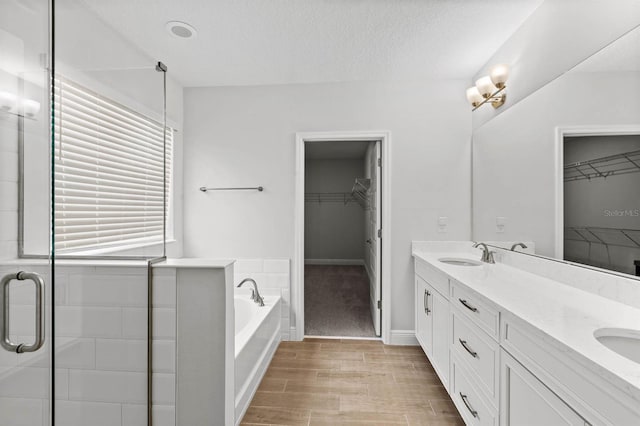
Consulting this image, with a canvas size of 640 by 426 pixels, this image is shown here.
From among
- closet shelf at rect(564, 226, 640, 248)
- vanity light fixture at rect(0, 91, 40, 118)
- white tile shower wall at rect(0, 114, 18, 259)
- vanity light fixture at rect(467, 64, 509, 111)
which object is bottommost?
closet shelf at rect(564, 226, 640, 248)

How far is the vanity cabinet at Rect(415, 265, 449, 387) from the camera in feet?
6.24

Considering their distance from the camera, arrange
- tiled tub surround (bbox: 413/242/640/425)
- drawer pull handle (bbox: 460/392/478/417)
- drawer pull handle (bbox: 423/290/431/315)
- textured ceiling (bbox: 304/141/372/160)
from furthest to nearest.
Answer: textured ceiling (bbox: 304/141/372/160), drawer pull handle (bbox: 423/290/431/315), drawer pull handle (bbox: 460/392/478/417), tiled tub surround (bbox: 413/242/640/425)

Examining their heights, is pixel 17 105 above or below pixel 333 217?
above

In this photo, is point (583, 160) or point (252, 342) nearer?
point (583, 160)

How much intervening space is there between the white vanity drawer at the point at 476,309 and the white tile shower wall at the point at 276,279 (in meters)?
1.52

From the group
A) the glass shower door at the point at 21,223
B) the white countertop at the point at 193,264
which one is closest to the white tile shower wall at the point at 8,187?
the glass shower door at the point at 21,223

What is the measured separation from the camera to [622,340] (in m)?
0.96

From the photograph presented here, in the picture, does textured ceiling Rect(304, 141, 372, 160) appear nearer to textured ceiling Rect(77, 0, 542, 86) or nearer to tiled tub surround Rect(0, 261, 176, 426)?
textured ceiling Rect(77, 0, 542, 86)

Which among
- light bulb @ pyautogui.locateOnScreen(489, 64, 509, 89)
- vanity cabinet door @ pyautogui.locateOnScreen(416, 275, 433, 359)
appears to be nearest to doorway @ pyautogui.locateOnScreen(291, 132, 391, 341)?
vanity cabinet door @ pyautogui.locateOnScreen(416, 275, 433, 359)

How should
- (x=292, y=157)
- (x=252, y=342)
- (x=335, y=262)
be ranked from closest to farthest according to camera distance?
(x=252, y=342), (x=292, y=157), (x=335, y=262)

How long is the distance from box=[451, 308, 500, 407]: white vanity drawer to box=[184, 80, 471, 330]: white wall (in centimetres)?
103

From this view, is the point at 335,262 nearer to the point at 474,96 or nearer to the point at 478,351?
the point at 474,96

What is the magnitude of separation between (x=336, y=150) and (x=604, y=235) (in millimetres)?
4530

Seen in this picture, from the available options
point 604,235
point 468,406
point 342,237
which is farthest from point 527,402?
point 342,237
